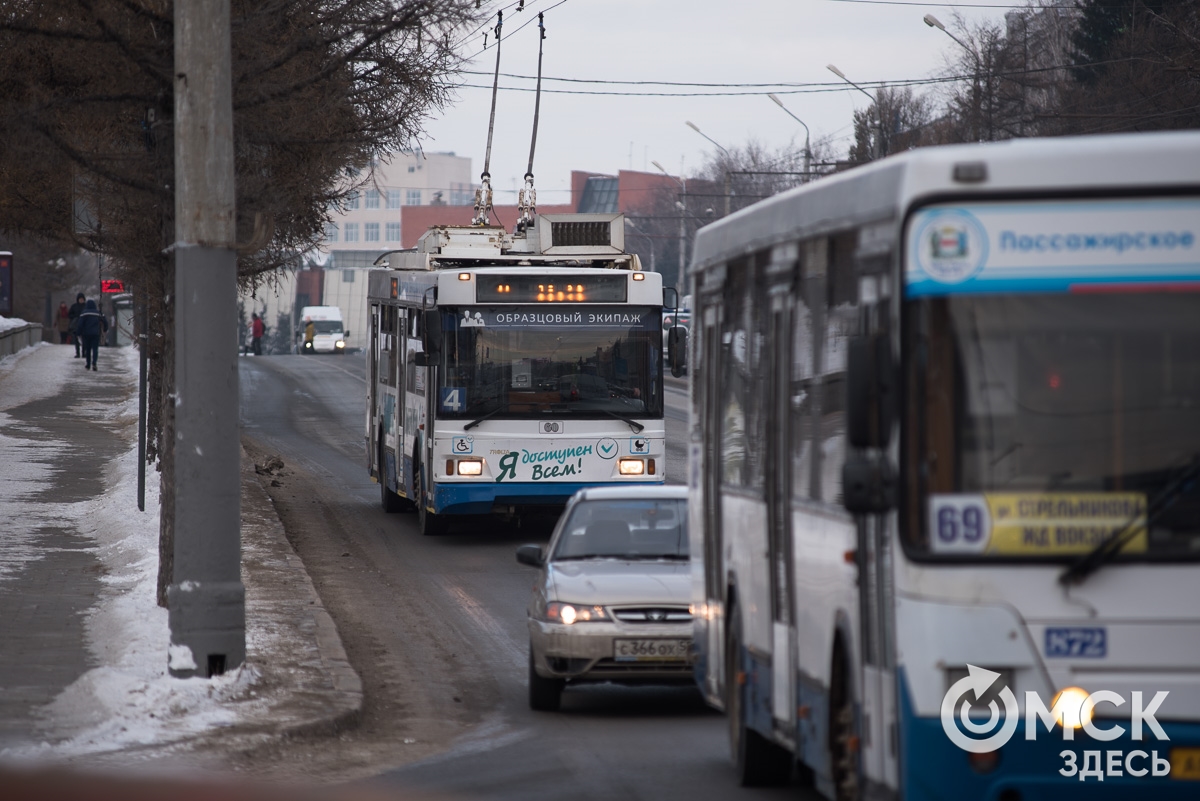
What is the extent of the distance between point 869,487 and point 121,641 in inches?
299

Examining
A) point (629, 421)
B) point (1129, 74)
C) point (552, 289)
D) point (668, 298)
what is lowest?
point (629, 421)

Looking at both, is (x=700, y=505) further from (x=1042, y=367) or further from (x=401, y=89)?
(x=401, y=89)

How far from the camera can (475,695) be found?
1134cm

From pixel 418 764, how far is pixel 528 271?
35.4 feet

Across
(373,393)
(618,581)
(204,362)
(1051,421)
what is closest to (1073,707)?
(1051,421)

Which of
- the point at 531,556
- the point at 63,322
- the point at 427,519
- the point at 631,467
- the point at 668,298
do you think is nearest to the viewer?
the point at 531,556

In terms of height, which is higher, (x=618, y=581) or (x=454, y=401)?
(x=454, y=401)

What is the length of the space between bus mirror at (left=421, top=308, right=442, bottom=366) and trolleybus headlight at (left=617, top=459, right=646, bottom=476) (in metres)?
2.37

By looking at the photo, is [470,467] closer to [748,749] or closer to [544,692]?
[544,692]

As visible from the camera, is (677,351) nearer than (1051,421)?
No

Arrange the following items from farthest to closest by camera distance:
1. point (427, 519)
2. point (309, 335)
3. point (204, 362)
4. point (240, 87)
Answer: point (309, 335) < point (427, 519) < point (240, 87) < point (204, 362)

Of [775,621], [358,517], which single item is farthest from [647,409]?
[775,621]

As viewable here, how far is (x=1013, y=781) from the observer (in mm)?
5395

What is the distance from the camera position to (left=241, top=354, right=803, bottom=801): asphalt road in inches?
339
